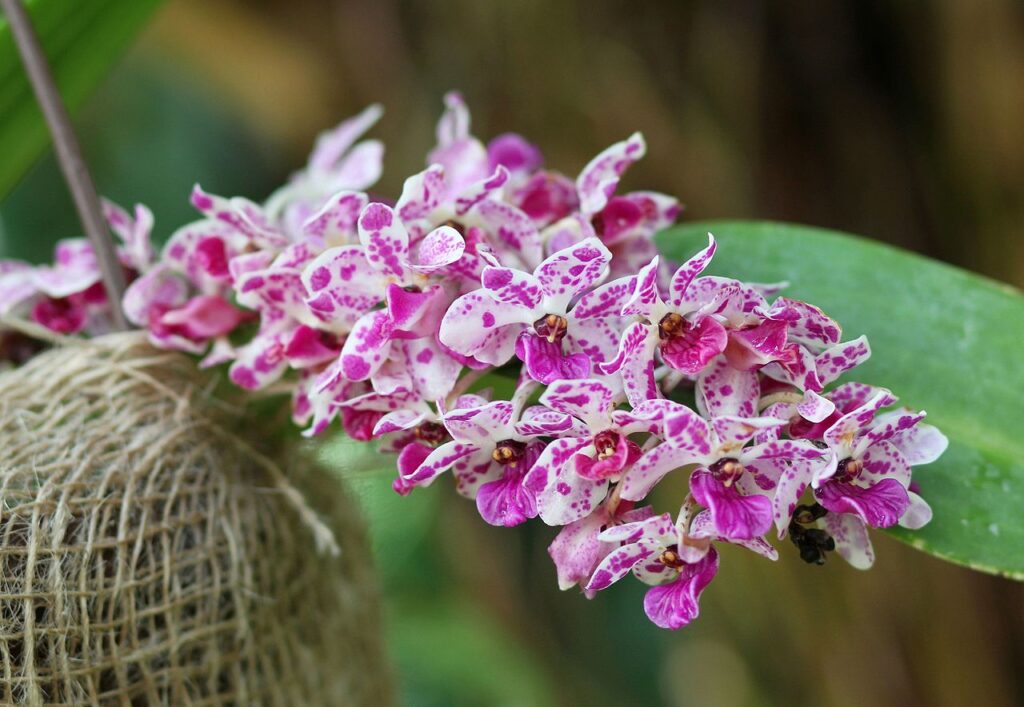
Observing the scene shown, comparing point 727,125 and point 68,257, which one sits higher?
point 68,257

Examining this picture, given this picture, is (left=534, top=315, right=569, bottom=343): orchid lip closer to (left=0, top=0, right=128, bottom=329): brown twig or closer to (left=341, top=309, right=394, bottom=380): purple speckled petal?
(left=341, top=309, right=394, bottom=380): purple speckled petal

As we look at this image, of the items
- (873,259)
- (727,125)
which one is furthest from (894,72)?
(873,259)

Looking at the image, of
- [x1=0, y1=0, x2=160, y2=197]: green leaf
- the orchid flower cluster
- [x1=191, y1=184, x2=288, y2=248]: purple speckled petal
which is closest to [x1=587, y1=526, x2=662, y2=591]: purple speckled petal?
the orchid flower cluster

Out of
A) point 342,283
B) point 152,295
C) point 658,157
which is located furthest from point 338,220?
point 658,157

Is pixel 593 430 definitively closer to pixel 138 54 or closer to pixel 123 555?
pixel 123 555

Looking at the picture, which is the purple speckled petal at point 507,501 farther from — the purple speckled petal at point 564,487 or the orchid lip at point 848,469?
the orchid lip at point 848,469

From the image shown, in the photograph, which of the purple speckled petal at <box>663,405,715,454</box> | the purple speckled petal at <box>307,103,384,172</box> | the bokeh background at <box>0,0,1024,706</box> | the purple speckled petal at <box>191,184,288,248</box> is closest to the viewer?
the purple speckled petal at <box>663,405,715,454</box>

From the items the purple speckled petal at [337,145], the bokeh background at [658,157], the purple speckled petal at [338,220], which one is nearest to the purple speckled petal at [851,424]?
the purple speckled petal at [338,220]
